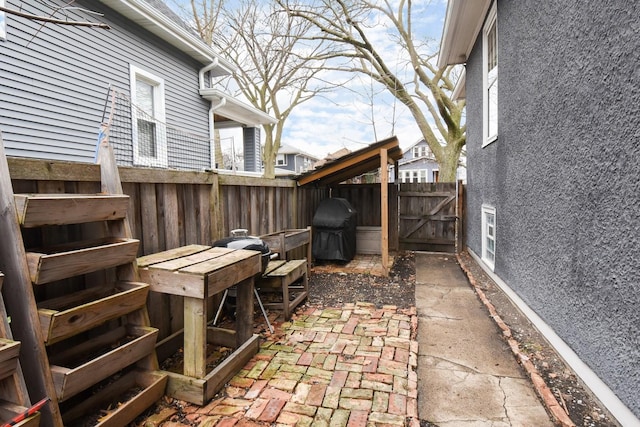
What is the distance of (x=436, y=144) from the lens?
40.4ft

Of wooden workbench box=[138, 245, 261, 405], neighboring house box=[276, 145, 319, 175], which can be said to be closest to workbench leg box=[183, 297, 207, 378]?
wooden workbench box=[138, 245, 261, 405]

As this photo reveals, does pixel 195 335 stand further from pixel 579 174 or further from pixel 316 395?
pixel 579 174

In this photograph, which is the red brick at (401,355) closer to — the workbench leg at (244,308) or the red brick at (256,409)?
the red brick at (256,409)

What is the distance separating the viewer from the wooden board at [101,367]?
1681 mm

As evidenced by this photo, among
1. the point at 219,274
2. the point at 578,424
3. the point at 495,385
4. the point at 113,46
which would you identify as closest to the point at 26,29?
the point at 113,46

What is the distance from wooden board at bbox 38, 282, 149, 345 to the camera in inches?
65.7

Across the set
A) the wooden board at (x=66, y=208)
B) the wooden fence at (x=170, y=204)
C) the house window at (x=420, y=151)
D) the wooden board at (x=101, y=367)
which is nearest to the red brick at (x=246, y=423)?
the wooden board at (x=101, y=367)

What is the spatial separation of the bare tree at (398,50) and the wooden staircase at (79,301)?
9804mm

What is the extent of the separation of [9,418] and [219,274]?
121 centimetres

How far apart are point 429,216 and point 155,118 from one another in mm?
7048

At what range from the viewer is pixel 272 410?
2.26 m

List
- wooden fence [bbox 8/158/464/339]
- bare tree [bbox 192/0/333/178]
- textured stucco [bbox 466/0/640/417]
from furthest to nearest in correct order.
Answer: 1. bare tree [bbox 192/0/333/178]
2. wooden fence [bbox 8/158/464/339]
3. textured stucco [bbox 466/0/640/417]

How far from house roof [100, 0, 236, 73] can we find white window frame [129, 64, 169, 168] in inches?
39.0

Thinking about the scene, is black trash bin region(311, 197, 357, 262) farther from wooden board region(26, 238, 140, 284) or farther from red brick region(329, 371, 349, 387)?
wooden board region(26, 238, 140, 284)
